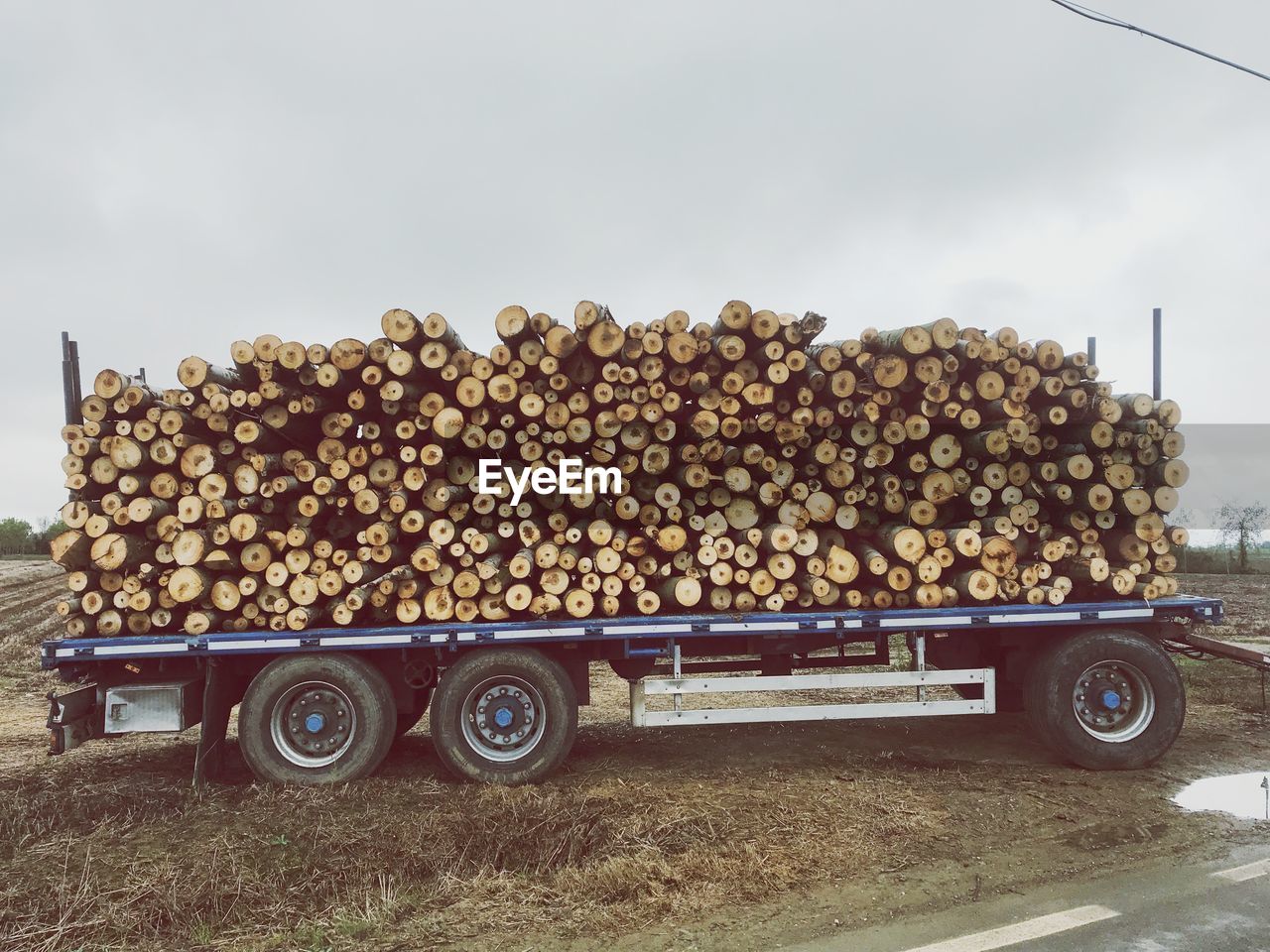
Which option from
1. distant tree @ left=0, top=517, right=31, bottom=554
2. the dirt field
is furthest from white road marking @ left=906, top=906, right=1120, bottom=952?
distant tree @ left=0, top=517, right=31, bottom=554

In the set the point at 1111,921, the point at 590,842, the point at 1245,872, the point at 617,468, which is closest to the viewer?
the point at 1111,921

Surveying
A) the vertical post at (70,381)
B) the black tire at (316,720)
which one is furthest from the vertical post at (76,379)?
the black tire at (316,720)

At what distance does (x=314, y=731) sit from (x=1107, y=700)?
6559 millimetres

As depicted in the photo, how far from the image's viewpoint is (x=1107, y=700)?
25.6ft

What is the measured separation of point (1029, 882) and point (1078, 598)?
361 cm

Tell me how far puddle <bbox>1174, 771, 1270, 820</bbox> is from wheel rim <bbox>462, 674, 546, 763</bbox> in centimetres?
488

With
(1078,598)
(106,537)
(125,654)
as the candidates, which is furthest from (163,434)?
(1078,598)

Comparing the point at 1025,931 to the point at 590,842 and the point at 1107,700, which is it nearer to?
the point at 590,842

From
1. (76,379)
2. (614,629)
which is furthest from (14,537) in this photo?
(614,629)

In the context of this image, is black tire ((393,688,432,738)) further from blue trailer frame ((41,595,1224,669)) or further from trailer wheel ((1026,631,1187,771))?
trailer wheel ((1026,631,1187,771))

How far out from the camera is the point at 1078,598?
820 centimetres

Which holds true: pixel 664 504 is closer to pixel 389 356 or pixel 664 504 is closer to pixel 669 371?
pixel 669 371

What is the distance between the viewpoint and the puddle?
6609 mm

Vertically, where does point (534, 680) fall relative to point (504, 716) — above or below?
above
